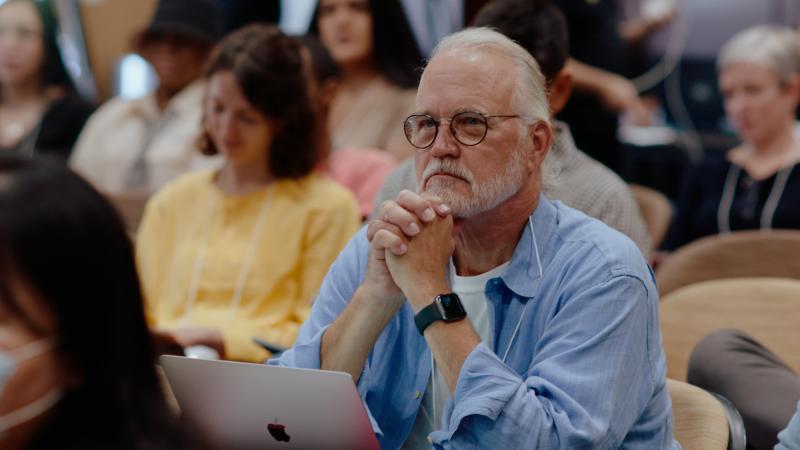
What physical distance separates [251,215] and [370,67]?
3.87 ft

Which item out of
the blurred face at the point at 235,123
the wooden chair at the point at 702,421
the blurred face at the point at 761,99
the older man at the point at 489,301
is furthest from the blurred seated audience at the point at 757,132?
the older man at the point at 489,301

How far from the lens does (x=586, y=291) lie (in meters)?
1.67

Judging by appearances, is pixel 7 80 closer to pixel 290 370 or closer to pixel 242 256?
pixel 242 256

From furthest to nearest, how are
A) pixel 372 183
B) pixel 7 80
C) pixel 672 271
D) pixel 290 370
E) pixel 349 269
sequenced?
pixel 7 80 → pixel 372 183 → pixel 672 271 → pixel 349 269 → pixel 290 370

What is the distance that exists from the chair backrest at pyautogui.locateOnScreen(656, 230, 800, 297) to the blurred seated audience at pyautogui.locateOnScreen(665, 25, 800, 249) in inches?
34.7

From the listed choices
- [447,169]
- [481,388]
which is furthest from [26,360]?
[447,169]

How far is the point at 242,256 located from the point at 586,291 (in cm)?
142

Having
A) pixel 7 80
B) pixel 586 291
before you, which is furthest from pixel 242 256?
pixel 7 80

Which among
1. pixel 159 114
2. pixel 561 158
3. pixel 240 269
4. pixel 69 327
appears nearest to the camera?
pixel 69 327

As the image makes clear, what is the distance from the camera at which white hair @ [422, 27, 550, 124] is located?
73.2 inches

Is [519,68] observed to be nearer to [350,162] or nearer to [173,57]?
[350,162]

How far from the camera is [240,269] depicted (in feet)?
9.50

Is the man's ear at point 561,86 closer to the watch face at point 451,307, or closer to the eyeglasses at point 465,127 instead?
the eyeglasses at point 465,127

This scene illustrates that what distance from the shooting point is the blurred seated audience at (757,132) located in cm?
369
